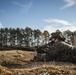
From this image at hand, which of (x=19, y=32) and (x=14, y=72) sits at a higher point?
(x=19, y=32)

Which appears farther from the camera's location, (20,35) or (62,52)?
(20,35)

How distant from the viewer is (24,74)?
18.8 feet

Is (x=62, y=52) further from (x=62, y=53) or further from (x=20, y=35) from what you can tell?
(x=20, y=35)

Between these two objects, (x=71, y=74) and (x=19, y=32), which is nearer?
(x=71, y=74)

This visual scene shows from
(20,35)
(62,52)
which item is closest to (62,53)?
(62,52)

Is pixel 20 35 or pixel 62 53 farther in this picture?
pixel 20 35

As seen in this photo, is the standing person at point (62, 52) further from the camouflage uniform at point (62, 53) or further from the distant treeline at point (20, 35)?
the distant treeline at point (20, 35)

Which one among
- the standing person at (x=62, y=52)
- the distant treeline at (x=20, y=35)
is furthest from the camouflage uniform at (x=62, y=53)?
the distant treeline at (x=20, y=35)

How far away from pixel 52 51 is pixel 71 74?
5368 millimetres

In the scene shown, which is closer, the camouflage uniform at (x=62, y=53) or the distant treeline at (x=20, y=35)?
the camouflage uniform at (x=62, y=53)

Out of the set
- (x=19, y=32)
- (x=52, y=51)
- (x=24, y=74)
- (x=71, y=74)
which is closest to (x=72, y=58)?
(x=52, y=51)

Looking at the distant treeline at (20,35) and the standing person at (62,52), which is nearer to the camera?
the standing person at (62,52)

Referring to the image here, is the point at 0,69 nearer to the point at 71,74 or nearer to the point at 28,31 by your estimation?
the point at 71,74

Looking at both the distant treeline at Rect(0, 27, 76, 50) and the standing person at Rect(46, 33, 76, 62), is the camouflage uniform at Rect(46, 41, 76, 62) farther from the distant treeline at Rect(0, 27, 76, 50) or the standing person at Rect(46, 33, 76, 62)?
the distant treeline at Rect(0, 27, 76, 50)
